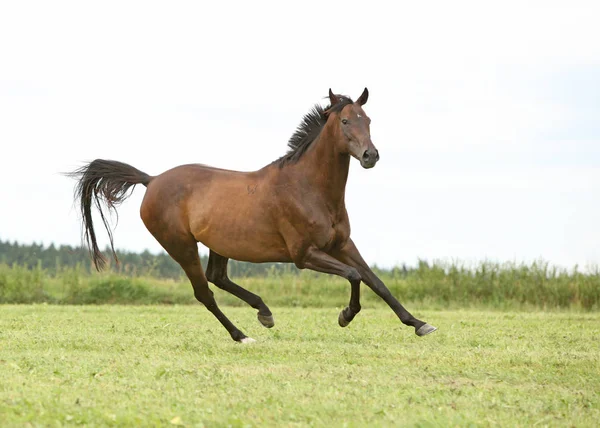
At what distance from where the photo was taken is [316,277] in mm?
20062

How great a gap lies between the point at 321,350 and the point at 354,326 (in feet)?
10.5

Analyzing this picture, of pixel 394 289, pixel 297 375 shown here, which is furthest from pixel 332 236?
pixel 394 289

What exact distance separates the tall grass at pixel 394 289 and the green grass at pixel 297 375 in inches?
239

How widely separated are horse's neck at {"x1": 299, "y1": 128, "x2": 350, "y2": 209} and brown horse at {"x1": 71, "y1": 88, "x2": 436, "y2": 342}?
0.03 feet

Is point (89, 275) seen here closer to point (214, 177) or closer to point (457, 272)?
point (457, 272)

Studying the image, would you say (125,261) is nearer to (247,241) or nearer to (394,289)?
(394,289)

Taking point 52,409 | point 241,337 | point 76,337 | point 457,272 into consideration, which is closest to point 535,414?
point 52,409

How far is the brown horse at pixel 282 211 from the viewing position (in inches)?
380

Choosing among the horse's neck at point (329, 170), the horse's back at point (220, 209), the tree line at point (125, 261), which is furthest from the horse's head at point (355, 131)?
the tree line at point (125, 261)

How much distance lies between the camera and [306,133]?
10.2m

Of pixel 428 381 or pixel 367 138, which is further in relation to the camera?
pixel 367 138

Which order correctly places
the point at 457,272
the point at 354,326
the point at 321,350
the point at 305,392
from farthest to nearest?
the point at 457,272 < the point at 354,326 < the point at 321,350 < the point at 305,392

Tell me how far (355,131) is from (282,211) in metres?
1.17

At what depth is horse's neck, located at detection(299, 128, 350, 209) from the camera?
9719 millimetres
